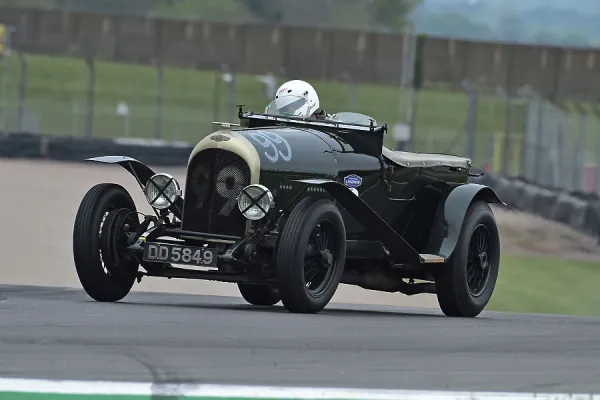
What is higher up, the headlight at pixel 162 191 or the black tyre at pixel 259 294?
the headlight at pixel 162 191

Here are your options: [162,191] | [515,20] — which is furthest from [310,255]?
[515,20]

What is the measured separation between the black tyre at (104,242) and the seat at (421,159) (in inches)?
79.4

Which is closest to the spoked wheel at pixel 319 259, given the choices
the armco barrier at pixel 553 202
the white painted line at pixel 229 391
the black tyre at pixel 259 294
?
the black tyre at pixel 259 294

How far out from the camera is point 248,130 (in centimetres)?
1042

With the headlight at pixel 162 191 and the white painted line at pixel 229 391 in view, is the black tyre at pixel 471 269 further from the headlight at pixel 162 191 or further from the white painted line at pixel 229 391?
the white painted line at pixel 229 391

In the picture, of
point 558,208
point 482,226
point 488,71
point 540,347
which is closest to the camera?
point 540,347

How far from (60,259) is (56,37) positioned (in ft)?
160

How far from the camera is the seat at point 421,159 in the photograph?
1127cm

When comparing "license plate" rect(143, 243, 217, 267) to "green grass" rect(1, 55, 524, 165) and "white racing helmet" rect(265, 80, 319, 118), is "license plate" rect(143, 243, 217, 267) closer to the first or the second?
"white racing helmet" rect(265, 80, 319, 118)

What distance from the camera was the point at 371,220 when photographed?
34.8 ft

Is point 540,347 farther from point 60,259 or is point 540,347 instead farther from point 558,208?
point 558,208

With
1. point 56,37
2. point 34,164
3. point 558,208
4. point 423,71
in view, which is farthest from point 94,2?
point 558,208

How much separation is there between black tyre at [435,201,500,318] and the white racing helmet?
144 cm

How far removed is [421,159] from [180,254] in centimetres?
251
